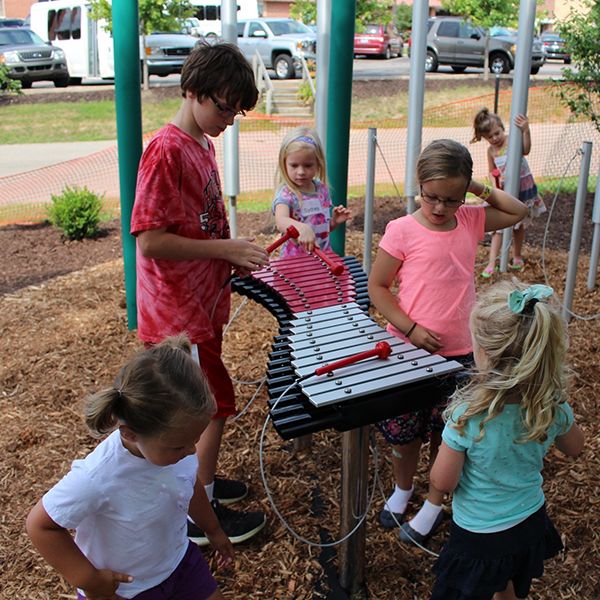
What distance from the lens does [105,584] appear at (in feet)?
6.48

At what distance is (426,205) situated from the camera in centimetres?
296

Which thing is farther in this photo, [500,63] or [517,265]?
[500,63]

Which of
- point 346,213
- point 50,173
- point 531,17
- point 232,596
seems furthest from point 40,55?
point 232,596

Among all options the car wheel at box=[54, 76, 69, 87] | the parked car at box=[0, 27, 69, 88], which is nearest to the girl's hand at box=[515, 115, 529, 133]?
the parked car at box=[0, 27, 69, 88]

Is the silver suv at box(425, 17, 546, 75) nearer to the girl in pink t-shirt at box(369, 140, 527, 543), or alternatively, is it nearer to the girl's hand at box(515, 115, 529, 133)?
the girl's hand at box(515, 115, 529, 133)

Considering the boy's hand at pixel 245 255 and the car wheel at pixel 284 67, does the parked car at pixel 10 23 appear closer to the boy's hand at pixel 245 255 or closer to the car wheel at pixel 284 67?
the car wheel at pixel 284 67

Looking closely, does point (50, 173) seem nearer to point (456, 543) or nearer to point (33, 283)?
point (33, 283)

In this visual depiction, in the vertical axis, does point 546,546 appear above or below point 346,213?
below

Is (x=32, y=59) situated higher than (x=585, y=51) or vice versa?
(x=585, y=51)

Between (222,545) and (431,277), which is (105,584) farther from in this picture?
(431,277)

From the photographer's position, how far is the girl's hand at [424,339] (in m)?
2.92

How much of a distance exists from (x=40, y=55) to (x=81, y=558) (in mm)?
22086

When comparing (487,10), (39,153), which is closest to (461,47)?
(487,10)

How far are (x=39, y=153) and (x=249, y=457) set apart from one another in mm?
12715
